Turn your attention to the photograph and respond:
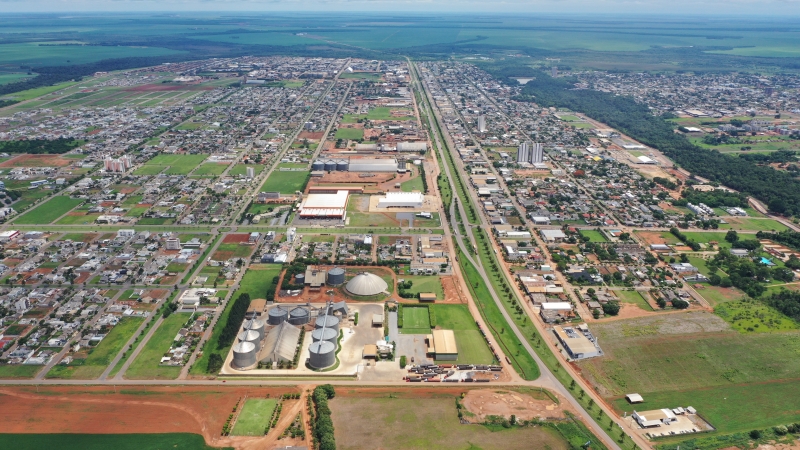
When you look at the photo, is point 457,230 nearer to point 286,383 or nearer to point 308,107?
point 286,383

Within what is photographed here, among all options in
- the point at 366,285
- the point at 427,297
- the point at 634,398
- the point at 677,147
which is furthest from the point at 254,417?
the point at 677,147

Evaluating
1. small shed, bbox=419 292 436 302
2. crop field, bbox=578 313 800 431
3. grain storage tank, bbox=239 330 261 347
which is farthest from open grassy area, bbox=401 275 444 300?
grain storage tank, bbox=239 330 261 347

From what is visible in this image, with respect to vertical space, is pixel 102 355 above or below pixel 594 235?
below

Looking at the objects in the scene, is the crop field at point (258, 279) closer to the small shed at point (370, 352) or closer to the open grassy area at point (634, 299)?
the small shed at point (370, 352)

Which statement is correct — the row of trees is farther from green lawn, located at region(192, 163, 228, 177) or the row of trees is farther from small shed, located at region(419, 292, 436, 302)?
green lawn, located at region(192, 163, 228, 177)

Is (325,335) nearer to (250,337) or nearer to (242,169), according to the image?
(250,337)

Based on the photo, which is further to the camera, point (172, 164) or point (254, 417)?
point (172, 164)
